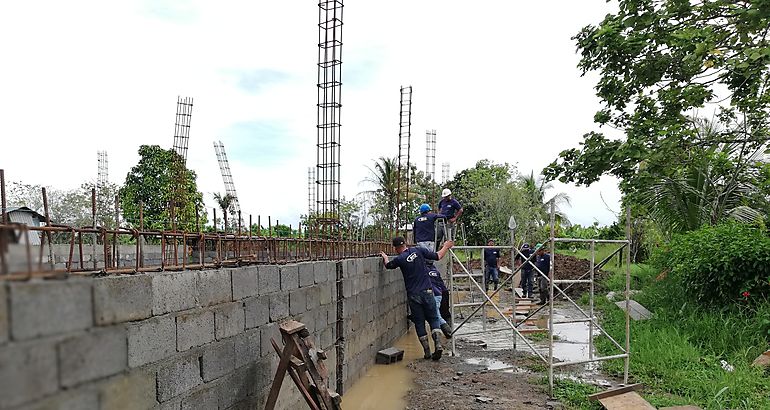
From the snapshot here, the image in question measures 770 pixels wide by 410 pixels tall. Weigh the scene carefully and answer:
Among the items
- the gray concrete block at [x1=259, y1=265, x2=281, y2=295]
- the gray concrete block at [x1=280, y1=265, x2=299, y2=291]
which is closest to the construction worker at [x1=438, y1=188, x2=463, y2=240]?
the gray concrete block at [x1=280, y1=265, x2=299, y2=291]

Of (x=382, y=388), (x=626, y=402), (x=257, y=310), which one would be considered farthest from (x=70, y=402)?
(x=382, y=388)

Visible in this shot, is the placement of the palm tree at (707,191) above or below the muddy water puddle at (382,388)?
above

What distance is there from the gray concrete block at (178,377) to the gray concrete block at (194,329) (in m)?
0.08

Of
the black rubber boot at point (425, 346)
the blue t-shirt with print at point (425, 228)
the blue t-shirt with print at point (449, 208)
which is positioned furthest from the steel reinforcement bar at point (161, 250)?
the black rubber boot at point (425, 346)

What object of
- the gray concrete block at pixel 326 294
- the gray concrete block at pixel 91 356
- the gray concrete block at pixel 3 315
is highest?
the gray concrete block at pixel 3 315

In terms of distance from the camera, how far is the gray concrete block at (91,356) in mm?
842

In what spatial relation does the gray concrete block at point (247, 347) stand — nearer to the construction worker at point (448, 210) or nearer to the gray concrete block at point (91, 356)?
the gray concrete block at point (91, 356)

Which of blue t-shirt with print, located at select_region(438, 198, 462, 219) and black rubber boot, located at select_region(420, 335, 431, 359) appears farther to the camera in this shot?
blue t-shirt with print, located at select_region(438, 198, 462, 219)

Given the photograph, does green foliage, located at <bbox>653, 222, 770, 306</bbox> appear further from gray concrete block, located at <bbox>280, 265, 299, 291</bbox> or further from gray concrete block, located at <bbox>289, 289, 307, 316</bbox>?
gray concrete block, located at <bbox>280, 265, 299, 291</bbox>

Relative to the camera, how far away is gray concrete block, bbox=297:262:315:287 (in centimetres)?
491

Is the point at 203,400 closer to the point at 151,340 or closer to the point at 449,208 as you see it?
the point at 151,340

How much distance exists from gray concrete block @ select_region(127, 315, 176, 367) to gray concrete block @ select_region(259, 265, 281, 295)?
1.20m

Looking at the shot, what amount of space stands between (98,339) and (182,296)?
232 centimetres

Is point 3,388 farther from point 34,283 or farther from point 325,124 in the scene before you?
point 325,124
